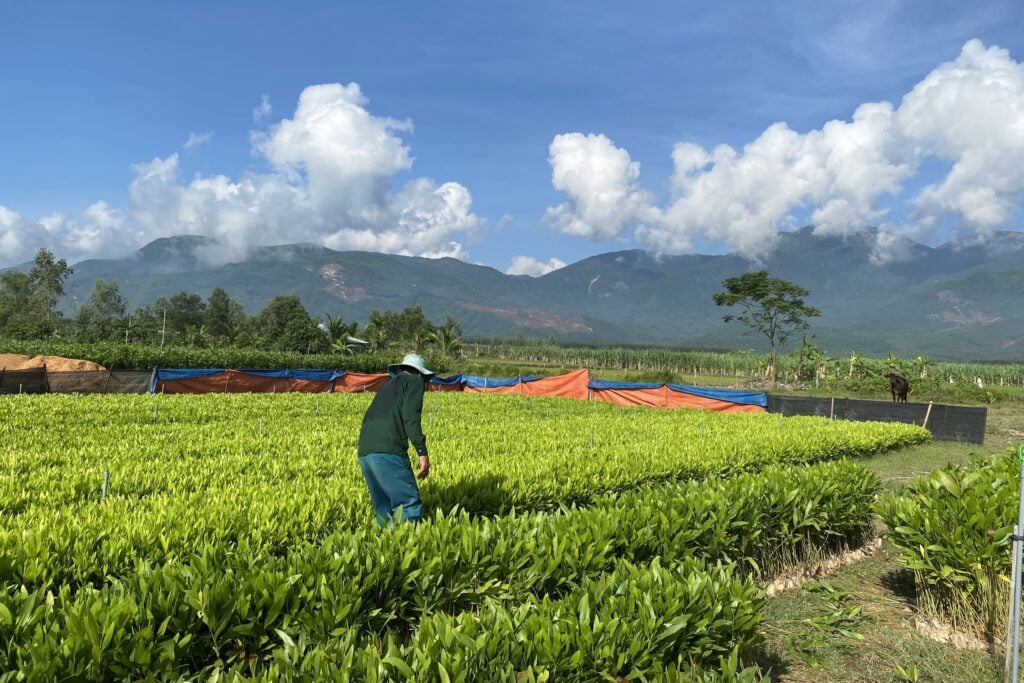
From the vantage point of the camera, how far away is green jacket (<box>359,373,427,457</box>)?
617cm

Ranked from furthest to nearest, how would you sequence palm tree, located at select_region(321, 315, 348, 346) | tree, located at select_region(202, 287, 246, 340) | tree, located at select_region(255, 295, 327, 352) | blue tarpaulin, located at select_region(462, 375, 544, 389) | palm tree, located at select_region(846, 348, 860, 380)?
tree, located at select_region(202, 287, 246, 340) < tree, located at select_region(255, 295, 327, 352) < palm tree, located at select_region(321, 315, 348, 346) < palm tree, located at select_region(846, 348, 860, 380) < blue tarpaulin, located at select_region(462, 375, 544, 389)

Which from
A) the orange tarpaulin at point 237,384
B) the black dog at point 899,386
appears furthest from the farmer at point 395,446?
the black dog at point 899,386

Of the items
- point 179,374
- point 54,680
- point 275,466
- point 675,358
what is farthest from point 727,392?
point 675,358

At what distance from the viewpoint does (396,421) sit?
627cm

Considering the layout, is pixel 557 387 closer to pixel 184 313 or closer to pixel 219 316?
pixel 219 316

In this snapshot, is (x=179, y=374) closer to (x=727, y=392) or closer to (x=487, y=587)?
(x=727, y=392)

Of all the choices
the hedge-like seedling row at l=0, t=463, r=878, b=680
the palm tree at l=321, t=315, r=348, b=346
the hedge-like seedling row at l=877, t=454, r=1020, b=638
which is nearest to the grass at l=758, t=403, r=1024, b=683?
the hedge-like seedling row at l=877, t=454, r=1020, b=638

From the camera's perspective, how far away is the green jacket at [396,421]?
6168mm

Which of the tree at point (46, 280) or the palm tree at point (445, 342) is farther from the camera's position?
the tree at point (46, 280)

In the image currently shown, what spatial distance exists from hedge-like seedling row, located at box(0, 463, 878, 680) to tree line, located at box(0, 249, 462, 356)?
69683mm

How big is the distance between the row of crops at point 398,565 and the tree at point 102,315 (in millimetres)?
98725

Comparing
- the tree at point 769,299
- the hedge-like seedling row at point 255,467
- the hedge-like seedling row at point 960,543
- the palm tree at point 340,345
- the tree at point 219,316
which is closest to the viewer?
the hedge-like seedling row at point 255,467

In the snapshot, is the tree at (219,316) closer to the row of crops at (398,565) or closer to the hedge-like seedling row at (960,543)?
the row of crops at (398,565)

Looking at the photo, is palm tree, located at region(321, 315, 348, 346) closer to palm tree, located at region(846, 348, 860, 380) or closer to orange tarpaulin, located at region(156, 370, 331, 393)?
orange tarpaulin, located at region(156, 370, 331, 393)
